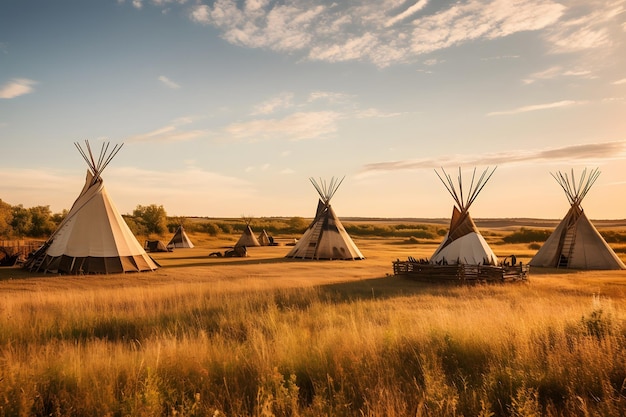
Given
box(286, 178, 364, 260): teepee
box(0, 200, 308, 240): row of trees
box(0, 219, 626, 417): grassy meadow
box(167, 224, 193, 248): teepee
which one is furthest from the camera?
box(167, 224, 193, 248): teepee

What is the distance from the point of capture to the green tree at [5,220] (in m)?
39.3

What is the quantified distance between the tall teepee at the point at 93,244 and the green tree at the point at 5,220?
70.8 feet

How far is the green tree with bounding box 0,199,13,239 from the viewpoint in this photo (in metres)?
39.3

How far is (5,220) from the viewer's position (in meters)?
41.2

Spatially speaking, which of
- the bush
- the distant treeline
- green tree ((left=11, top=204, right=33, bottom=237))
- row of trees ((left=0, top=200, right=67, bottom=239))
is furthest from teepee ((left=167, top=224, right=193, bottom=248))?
the bush

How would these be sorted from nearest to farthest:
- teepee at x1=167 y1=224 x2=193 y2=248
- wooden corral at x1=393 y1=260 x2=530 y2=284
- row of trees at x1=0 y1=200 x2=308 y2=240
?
wooden corral at x1=393 y1=260 x2=530 y2=284, row of trees at x1=0 y1=200 x2=308 y2=240, teepee at x1=167 y1=224 x2=193 y2=248

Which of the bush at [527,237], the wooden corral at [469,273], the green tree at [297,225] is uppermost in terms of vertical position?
the green tree at [297,225]

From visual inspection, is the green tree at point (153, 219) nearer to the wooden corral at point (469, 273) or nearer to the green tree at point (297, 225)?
the green tree at point (297, 225)

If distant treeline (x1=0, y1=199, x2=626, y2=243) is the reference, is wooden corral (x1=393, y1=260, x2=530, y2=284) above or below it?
below

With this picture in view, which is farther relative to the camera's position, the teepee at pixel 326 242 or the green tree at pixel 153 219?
the green tree at pixel 153 219

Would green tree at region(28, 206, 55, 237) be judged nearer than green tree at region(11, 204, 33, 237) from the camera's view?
No

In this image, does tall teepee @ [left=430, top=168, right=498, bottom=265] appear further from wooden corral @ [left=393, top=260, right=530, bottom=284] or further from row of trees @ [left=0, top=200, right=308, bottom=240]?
row of trees @ [left=0, top=200, right=308, bottom=240]

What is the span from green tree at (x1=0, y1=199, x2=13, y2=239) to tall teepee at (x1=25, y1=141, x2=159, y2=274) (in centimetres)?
2157

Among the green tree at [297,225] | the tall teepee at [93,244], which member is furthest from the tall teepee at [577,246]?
the green tree at [297,225]
